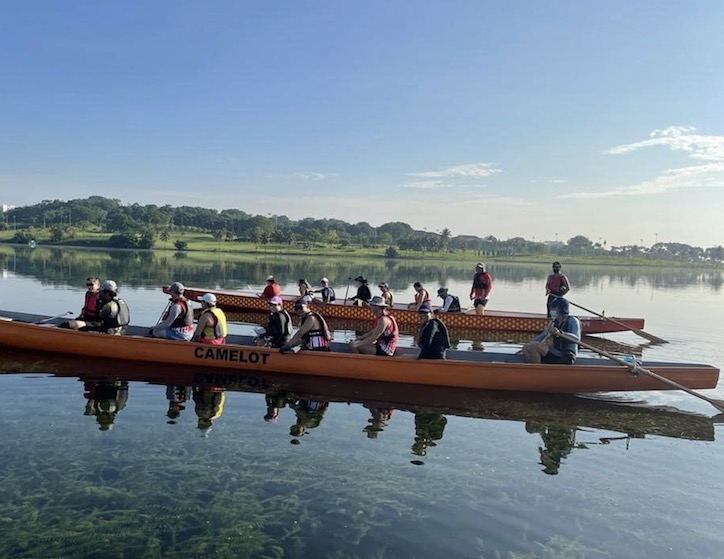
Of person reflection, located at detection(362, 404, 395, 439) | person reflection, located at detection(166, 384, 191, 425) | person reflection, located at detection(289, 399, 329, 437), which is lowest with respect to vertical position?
person reflection, located at detection(362, 404, 395, 439)

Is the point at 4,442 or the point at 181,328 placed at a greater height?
the point at 181,328

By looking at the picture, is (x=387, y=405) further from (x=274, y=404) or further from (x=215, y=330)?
(x=215, y=330)

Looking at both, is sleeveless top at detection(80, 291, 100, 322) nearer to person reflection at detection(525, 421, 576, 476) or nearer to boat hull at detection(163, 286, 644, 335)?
boat hull at detection(163, 286, 644, 335)

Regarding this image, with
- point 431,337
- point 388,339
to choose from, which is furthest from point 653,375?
point 388,339

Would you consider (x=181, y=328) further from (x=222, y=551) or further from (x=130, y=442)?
(x=222, y=551)

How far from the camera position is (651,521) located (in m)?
7.01

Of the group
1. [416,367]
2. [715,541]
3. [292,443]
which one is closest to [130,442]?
[292,443]

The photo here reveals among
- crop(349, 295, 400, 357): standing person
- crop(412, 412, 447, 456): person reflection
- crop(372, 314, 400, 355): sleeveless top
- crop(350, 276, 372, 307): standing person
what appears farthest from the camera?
crop(350, 276, 372, 307): standing person

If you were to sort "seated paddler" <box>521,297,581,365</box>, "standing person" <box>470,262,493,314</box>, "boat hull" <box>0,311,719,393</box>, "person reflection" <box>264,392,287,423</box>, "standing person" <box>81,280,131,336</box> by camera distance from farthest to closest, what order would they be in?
"standing person" <box>470,262,493,314</box> → "standing person" <box>81,280,131,336</box> → "seated paddler" <box>521,297,581,365</box> → "boat hull" <box>0,311,719,393</box> → "person reflection" <box>264,392,287,423</box>

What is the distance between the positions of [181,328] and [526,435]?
821 centimetres

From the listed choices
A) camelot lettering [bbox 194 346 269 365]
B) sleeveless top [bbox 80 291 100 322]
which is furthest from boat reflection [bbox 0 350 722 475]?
sleeveless top [bbox 80 291 100 322]

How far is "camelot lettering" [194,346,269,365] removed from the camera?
1267 centimetres

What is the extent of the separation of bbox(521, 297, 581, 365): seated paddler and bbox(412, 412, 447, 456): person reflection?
314 centimetres

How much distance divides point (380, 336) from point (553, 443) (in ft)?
14.5
